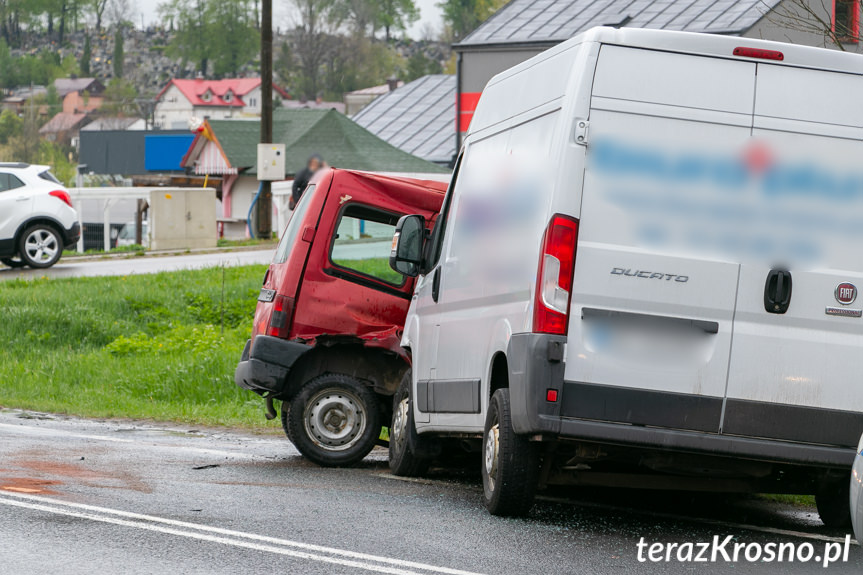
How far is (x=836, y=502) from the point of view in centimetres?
754

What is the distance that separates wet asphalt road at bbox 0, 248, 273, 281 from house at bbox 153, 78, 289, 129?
12807cm

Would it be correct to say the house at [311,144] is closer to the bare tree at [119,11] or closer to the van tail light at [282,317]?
the van tail light at [282,317]

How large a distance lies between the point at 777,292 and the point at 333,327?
13.0 feet

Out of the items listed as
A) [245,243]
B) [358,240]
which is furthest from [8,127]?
[358,240]

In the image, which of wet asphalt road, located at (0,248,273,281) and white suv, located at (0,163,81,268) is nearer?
white suv, located at (0,163,81,268)

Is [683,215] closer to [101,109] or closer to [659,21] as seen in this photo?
[659,21]

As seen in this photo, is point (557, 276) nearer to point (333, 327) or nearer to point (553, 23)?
point (333, 327)

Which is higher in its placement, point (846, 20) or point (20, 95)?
point (20, 95)

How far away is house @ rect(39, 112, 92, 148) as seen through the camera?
5699 inches

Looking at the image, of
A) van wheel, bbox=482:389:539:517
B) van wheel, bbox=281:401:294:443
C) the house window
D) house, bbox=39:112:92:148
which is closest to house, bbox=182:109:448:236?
the house window

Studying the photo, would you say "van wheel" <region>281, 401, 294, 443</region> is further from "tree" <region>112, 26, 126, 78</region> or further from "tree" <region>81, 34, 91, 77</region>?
"tree" <region>81, 34, 91, 77</region>

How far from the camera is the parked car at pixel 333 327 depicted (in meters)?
9.68

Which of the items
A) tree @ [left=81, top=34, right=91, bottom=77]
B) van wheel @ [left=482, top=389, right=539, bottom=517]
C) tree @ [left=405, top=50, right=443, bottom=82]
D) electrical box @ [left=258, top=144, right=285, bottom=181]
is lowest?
van wheel @ [left=482, top=389, right=539, bottom=517]

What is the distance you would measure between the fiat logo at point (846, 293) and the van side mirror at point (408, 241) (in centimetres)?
289
